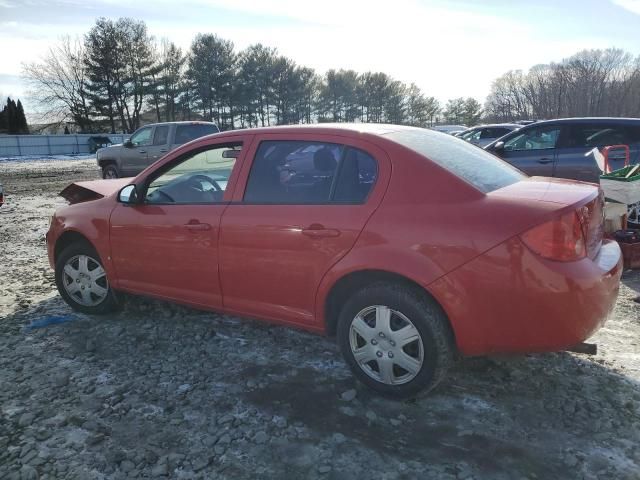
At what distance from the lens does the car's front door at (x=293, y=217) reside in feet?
10.1

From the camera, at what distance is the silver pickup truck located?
43.5ft

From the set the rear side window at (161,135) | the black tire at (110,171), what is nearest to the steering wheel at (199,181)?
the rear side window at (161,135)

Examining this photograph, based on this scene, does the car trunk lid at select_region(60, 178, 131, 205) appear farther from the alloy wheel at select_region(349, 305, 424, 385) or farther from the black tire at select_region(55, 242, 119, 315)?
the alloy wheel at select_region(349, 305, 424, 385)

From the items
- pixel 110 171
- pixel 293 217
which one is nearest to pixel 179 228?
pixel 293 217

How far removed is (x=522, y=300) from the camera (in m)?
2.60

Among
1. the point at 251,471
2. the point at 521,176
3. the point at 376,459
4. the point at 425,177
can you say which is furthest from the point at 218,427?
the point at 521,176

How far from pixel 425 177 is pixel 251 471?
1.87 meters

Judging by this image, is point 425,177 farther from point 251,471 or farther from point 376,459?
point 251,471

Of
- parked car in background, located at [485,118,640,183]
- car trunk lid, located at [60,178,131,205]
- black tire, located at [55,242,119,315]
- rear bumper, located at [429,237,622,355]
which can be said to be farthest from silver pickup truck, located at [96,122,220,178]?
rear bumper, located at [429,237,622,355]

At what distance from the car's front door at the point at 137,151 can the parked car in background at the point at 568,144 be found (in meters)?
9.31

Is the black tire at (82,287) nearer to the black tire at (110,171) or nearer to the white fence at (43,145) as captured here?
the black tire at (110,171)

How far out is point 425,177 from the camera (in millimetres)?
2906

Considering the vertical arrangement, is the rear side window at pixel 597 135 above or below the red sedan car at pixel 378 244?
above

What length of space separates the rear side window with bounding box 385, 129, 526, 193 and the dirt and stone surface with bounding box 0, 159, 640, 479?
1.31m
